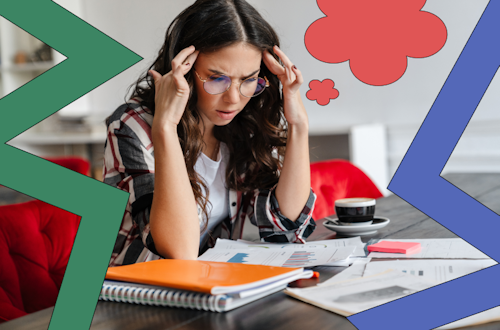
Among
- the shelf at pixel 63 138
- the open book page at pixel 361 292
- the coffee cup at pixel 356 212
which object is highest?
the open book page at pixel 361 292

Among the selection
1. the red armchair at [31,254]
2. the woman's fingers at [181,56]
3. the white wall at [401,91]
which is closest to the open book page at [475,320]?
the woman's fingers at [181,56]

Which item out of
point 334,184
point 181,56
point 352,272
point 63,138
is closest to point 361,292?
point 352,272

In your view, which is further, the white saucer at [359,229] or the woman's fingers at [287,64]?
the woman's fingers at [287,64]

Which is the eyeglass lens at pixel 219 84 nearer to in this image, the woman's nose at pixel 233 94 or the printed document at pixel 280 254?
the woman's nose at pixel 233 94

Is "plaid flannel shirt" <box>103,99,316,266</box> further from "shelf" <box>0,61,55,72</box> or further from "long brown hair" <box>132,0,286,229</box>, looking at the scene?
"shelf" <box>0,61,55,72</box>

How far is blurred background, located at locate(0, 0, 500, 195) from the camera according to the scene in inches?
107

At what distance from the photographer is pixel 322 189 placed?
78.3 inches

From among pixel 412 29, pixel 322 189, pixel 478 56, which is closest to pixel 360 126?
pixel 322 189

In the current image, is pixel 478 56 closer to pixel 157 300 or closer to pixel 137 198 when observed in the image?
pixel 157 300

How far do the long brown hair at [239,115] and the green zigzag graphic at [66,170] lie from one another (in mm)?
580

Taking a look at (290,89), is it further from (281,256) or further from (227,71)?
(281,256)

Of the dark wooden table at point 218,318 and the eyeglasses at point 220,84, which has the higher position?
the eyeglasses at point 220,84

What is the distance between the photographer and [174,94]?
1.15 meters

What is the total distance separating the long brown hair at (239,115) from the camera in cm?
123
